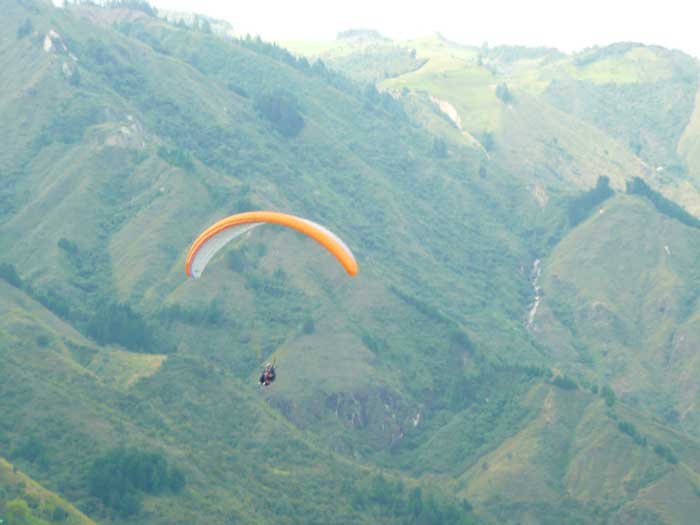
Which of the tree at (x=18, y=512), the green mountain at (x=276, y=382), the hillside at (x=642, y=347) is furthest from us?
the hillside at (x=642, y=347)

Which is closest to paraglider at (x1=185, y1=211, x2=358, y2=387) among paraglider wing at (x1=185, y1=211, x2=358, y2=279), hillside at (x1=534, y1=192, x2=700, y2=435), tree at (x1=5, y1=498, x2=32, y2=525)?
paraglider wing at (x1=185, y1=211, x2=358, y2=279)

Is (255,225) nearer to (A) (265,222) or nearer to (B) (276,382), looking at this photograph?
(A) (265,222)

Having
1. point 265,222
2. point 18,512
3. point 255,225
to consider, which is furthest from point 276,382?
point 265,222

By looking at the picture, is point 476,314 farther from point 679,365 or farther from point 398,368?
point 398,368

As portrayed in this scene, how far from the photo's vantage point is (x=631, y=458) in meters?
132

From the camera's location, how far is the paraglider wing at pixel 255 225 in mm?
74312

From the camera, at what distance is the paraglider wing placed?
74312 mm

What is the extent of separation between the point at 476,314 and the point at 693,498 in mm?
70671

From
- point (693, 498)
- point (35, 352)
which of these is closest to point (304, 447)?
point (35, 352)

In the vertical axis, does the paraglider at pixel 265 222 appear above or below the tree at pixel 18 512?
above

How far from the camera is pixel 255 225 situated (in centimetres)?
7888

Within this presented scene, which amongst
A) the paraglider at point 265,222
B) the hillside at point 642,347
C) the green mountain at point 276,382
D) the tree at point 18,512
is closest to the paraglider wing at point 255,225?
the paraglider at point 265,222

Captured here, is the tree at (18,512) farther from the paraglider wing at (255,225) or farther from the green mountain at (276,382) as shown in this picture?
the paraglider wing at (255,225)

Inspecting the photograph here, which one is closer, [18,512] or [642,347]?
[18,512]
